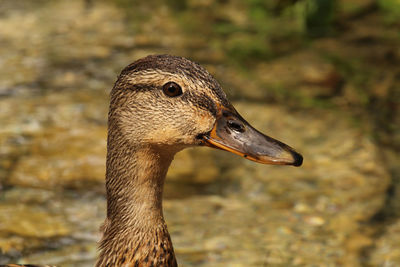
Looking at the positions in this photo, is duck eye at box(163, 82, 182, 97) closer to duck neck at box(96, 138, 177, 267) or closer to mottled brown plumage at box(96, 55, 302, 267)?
mottled brown plumage at box(96, 55, 302, 267)

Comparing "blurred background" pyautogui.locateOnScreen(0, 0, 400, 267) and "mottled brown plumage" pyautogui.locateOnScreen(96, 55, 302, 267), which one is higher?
"blurred background" pyautogui.locateOnScreen(0, 0, 400, 267)

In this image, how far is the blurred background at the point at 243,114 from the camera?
4.18 m

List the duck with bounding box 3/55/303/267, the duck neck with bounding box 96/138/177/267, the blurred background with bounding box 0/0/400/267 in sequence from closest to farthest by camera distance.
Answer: the duck with bounding box 3/55/303/267
the duck neck with bounding box 96/138/177/267
the blurred background with bounding box 0/0/400/267

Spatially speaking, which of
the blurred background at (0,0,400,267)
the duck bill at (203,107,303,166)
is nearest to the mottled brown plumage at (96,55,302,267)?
the duck bill at (203,107,303,166)

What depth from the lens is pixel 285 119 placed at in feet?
18.0

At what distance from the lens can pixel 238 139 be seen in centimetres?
291

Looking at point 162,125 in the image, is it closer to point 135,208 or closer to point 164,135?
point 164,135

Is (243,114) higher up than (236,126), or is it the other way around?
(243,114)

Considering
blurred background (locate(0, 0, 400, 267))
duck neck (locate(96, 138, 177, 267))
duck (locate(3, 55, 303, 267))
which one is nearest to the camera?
duck (locate(3, 55, 303, 267))

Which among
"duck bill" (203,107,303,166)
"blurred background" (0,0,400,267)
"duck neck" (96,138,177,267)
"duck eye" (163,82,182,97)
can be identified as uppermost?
"blurred background" (0,0,400,267)

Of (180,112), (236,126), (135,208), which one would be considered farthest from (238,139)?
(135,208)

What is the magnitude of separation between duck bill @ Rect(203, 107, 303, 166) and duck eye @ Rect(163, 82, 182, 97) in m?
0.21

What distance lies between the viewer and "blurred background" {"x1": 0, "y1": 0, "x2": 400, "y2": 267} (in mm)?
A: 4176

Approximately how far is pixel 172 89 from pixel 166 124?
0.16 meters
